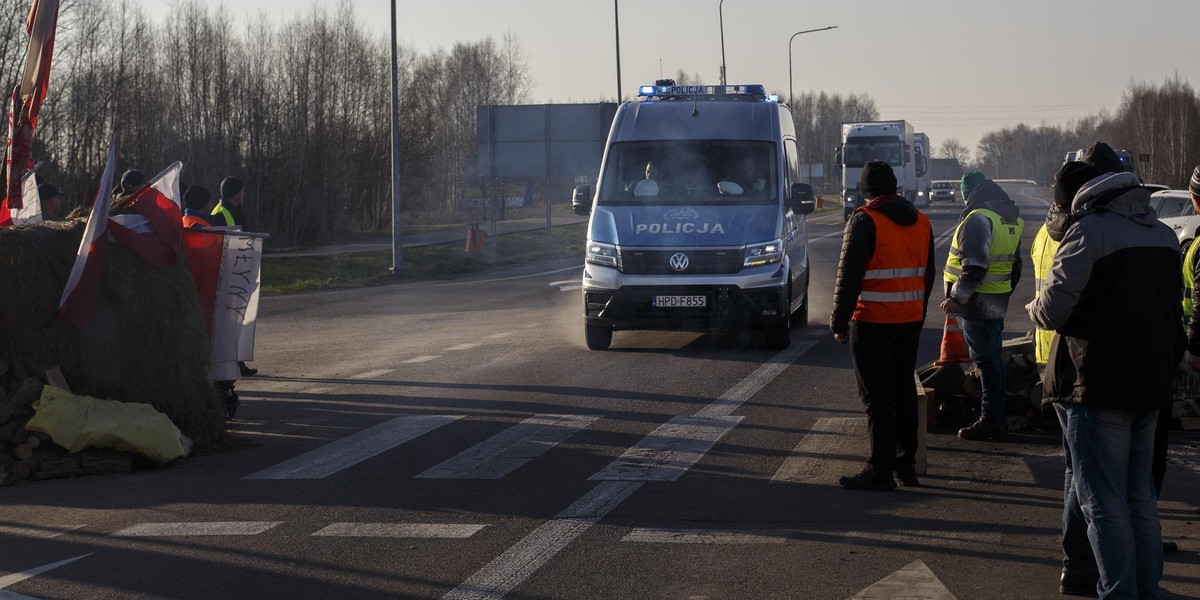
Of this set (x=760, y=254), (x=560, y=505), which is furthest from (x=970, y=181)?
(x=560, y=505)

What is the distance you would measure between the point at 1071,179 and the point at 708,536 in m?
2.30

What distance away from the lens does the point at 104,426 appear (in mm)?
7945

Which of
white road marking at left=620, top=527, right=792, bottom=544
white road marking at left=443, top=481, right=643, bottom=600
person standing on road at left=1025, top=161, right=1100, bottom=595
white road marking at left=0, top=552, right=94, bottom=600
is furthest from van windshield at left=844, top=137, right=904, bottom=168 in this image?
white road marking at left=0, top=552, right=94, bottom=600

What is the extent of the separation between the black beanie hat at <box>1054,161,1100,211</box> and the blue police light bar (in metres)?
10.0

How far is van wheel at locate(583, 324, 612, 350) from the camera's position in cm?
1380

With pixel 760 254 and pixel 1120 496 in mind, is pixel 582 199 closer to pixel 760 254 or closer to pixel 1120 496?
pixel 760 254

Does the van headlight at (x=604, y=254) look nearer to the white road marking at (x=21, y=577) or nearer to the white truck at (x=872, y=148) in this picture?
the white road marking at (x=21, y=577)

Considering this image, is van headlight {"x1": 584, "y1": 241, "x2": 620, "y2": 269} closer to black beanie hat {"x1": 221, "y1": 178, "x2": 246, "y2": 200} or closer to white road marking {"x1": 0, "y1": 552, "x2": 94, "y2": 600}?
black beanie hat {"x1": 221, "y1": 178, "x2": 246, "y2": 200}

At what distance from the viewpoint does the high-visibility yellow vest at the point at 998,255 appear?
28.6ft

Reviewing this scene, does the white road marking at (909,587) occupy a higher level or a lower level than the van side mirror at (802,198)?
lower

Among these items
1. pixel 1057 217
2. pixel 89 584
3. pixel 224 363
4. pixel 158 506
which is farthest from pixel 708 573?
pixel 224 363

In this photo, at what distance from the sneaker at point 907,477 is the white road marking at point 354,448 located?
326 centimetres

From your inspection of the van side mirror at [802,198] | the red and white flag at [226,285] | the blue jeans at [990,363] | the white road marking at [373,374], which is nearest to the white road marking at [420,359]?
the white road marking at [373,374]

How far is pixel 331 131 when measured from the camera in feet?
188
